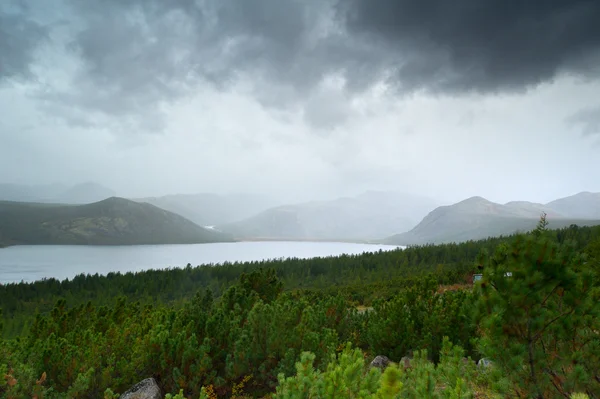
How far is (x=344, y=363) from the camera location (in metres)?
4.51

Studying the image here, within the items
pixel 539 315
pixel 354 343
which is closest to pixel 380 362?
pixel 354 343

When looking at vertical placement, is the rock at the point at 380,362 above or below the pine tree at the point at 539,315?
below

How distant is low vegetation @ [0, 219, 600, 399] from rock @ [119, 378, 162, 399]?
367 millimetres

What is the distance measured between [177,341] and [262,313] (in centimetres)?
216

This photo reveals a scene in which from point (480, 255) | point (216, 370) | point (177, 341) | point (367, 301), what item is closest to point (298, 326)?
point (216, 370)

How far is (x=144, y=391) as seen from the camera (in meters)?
7.79

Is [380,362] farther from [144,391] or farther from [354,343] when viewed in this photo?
[144,391]

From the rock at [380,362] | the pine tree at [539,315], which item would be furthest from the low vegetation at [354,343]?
the rock at [380,362]

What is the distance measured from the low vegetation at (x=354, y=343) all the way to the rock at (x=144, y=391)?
367 millimetres

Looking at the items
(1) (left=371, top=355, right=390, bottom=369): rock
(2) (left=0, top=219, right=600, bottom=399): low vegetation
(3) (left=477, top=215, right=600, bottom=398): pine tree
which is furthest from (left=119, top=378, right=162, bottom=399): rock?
(3) (left=477, top=215, right=600, bottom=398): pine tree

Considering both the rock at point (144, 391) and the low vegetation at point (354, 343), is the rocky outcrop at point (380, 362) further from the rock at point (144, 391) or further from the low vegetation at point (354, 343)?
the rock at point (144, 391)

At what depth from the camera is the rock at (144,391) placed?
7.60 metres

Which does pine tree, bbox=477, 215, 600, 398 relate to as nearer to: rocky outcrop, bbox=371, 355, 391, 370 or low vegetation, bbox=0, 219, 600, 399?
low vegetation, bbox=0, 219, 600, 399

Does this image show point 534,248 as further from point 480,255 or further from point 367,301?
point 367,301
